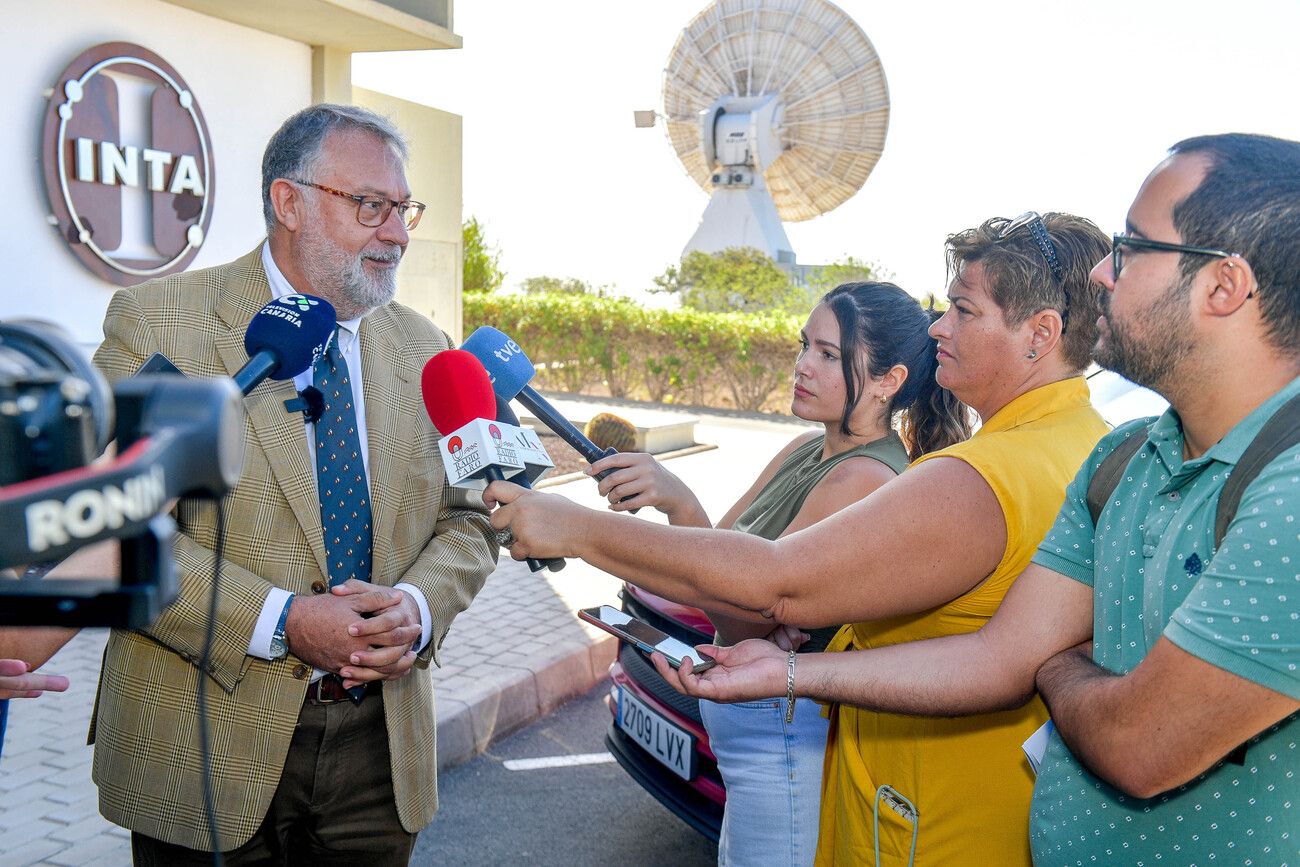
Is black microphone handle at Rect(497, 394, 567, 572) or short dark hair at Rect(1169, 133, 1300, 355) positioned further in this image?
black microphone handle at Rect(497, 394, 567, 572)

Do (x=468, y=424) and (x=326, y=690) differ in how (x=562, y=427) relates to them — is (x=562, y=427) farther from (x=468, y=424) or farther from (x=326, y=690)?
(x=326, y=690)

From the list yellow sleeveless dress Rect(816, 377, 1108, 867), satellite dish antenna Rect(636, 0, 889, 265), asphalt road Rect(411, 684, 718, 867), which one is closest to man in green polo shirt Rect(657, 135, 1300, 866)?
yellow sleeveless dress Rect(816, 377, 1108, 867)

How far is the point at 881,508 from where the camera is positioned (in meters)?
1.90

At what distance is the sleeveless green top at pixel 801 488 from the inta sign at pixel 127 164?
522 cm

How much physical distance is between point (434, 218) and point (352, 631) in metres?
9.90

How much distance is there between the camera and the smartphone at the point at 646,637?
2033 millimetres

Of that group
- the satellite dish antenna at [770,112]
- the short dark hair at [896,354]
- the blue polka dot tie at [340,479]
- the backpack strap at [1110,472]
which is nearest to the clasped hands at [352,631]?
the blue polka dot tie at [340,479]

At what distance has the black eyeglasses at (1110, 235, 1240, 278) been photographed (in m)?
1.48

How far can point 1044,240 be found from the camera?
6.91 ft

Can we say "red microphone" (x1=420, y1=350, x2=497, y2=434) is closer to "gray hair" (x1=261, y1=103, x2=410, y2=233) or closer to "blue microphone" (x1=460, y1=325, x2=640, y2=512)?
"blue microphone" (x1=460, y1=325, x2=640, y2=512)

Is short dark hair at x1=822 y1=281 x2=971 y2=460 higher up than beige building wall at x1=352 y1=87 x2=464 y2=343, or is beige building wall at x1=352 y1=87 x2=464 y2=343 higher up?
beige building wall at x1=352 y1=87 x2=464 y2=343

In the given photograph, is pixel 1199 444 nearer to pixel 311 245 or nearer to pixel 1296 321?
pixel 1296 321

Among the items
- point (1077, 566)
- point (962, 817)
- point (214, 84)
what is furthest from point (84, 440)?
point (214, 84)

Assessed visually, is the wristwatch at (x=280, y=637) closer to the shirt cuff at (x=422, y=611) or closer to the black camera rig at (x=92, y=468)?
the shirt cuff at (x=422, y=611)
